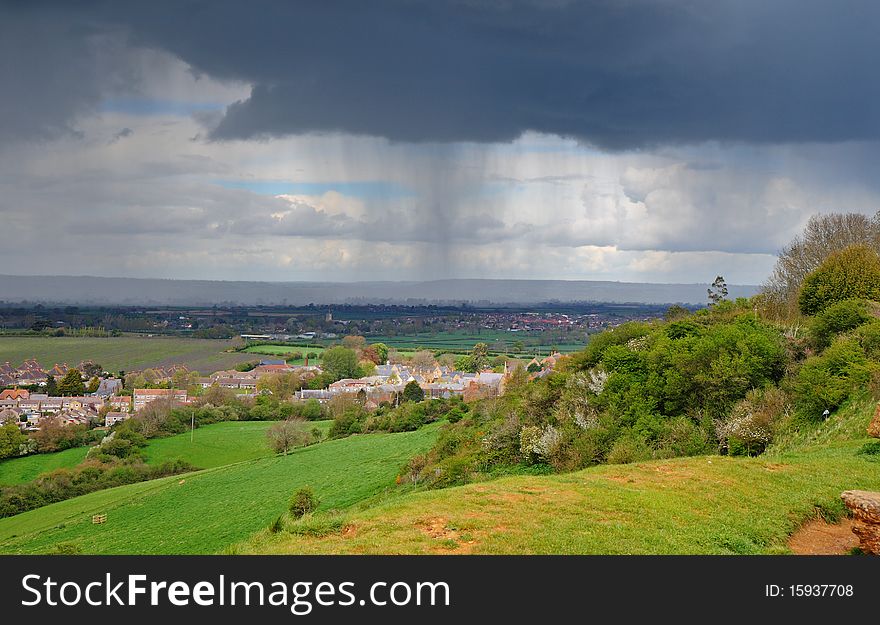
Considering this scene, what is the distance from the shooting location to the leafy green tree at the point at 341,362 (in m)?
118

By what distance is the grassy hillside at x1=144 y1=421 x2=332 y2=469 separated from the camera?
61.3 meters

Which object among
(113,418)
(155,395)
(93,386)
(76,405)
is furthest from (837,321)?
(93,386)

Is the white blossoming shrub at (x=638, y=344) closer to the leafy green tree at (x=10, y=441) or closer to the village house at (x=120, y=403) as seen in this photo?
the leafy green tree at (x=10, y=441)

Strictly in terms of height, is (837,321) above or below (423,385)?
above

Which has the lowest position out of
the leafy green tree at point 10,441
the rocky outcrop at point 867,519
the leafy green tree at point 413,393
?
the leafy green tree at point 10,441

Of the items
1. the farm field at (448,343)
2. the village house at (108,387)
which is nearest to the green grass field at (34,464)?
the village house at (108,387)

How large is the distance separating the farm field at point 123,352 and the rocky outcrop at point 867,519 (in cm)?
11693

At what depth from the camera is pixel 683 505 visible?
13.3 metres

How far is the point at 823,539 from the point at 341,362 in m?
111

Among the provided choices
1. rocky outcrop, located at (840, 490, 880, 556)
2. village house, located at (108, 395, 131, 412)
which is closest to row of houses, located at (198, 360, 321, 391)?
village house, located at (108, 395, 131, 412)

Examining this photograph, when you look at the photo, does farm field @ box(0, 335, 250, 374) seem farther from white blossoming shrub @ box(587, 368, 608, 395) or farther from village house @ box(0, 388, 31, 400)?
white blossoming shrub @ box(587, 368, 608, 395)

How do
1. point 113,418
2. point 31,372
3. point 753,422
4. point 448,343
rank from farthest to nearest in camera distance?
point 448,343
point 31,372
point 113,418
point 753,422

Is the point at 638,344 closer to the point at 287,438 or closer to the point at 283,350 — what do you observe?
the point at 287,438

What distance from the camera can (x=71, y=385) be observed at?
9869cm
